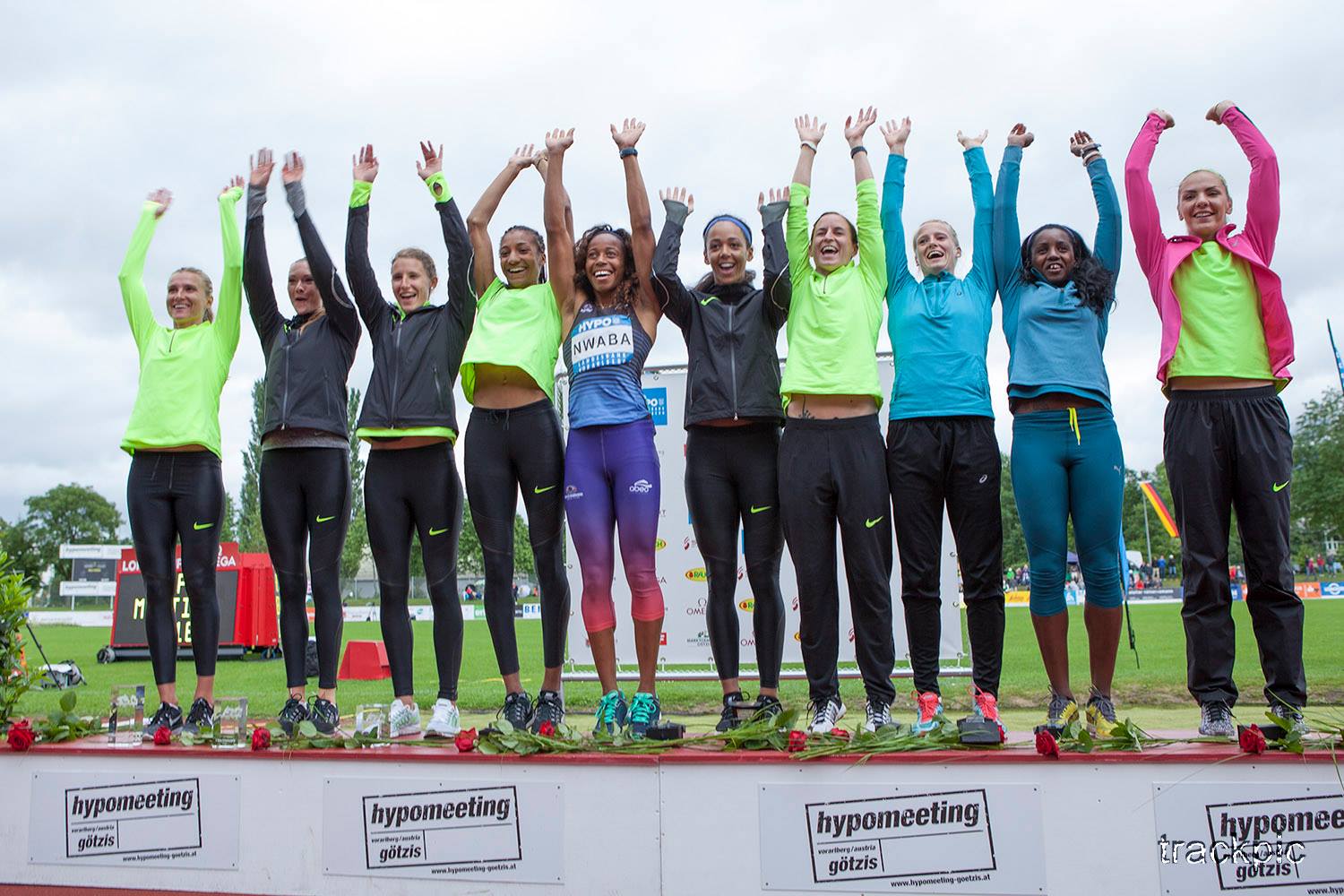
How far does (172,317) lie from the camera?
16.6 ft

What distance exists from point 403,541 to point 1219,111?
13.3 ft

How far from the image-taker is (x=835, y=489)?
394 cm

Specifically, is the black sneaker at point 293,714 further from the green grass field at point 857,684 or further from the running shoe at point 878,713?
the green grass field at point 857,684

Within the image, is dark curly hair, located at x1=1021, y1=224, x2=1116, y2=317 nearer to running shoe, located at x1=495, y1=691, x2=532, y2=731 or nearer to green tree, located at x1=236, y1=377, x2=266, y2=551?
running shoe, located at x1=495, y1=691, x2=532, y2=731

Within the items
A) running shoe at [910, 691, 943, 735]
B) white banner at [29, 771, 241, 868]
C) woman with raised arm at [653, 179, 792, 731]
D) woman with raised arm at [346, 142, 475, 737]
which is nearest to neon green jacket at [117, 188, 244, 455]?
woman with raised arm at [346, 142, 475, 737]

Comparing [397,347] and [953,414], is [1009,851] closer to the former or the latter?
[953,414]

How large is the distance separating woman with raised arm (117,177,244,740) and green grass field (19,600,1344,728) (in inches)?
102

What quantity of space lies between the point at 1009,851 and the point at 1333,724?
116cm

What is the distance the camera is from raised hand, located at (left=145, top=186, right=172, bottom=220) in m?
5.27

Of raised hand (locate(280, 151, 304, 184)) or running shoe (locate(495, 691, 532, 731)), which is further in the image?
raised hand (locate(280, 151, 304, 184))

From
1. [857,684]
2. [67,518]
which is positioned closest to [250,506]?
[67,518]

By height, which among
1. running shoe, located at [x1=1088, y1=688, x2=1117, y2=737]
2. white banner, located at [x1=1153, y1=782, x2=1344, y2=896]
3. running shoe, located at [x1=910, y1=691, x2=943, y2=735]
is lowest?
white banner, located at [x1=1153, y1=782, x2=1344, y2=896]

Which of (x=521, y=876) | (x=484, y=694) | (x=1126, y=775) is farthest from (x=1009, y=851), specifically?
(x=484, y=694)

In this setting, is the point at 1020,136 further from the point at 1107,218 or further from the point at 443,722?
the point at 443,722
